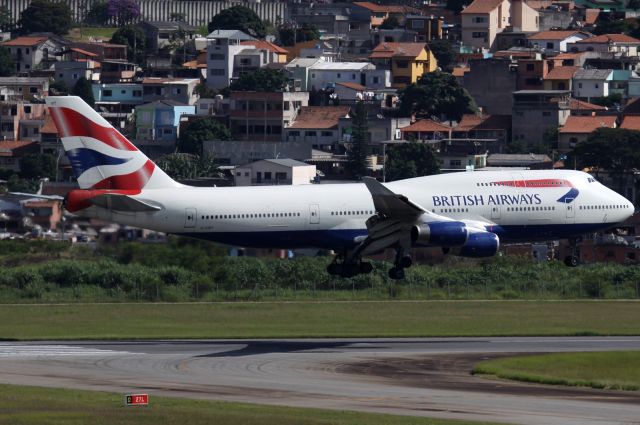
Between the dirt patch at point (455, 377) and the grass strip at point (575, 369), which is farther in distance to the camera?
the grass strip at point (575, 369)

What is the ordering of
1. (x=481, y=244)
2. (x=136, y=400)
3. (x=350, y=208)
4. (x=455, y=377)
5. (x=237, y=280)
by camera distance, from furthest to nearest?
1. (x=237, y=280)
2. (x=350, y=208)
3. (x=481, y=244)
4. (x=455, y=377)
5. (x=136, y=400)

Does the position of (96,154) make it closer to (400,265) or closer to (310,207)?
(310,207)

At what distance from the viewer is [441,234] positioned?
9194cm

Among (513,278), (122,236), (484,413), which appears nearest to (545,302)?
(513,278)

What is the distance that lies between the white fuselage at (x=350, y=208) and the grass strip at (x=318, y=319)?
28.4 ft

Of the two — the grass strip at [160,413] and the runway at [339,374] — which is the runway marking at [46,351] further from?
the grass strip at [160,413]

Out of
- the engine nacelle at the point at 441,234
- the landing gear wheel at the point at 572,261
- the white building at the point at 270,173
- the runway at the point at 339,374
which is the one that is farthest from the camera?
the white building at the point at 270,173

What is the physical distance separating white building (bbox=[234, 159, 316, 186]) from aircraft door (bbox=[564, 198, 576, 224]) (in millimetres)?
99250

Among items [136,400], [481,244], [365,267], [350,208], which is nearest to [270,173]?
[365,267]

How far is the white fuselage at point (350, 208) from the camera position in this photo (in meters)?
92.7

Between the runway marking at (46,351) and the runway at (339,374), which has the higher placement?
the runway at (339,374)

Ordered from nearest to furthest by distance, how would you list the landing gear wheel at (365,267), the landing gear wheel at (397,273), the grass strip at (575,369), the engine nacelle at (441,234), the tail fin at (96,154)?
1. the grass strip at (575,369)
2. the engine nacelle at (441,234)
3. the tail fin at (96,154)
4. the landing gear wheel at (397,273)
5. the landing gear wheel at (365,267)

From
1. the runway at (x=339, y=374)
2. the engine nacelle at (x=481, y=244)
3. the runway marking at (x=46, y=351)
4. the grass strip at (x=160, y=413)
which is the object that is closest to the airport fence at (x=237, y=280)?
the runway marking at (x=46, y=351)

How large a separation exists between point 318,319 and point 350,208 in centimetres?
1672
